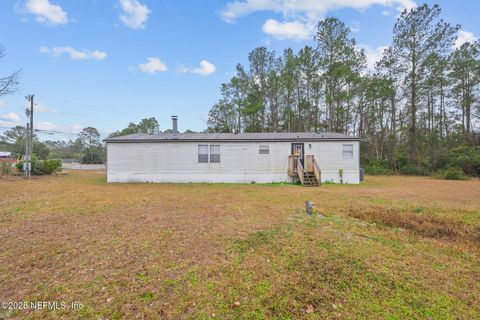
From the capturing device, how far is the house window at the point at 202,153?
13148 millimetres

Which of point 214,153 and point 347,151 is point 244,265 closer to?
point 214,153

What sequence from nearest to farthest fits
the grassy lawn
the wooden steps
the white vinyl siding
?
the grassy lawn → the wooden steps → the white vinyl siding

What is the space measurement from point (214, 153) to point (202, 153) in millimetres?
768

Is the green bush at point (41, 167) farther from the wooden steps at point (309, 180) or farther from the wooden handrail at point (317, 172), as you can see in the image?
the wooden handrail at point (317, 172)

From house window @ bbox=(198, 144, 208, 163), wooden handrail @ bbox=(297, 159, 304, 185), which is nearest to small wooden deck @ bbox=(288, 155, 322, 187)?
wooden handrail @ bbox=(297, 159, 304, 185)

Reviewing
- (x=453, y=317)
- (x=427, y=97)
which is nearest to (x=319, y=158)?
(x=453, y=317)

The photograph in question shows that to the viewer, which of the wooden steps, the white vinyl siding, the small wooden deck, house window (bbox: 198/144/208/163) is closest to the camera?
the wooden steps

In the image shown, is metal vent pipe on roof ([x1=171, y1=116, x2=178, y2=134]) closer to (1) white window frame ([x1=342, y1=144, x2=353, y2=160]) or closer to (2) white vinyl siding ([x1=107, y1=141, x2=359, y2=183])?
(2) white vinyl siding ([x1=107, y1=141, x2=359, y2=183])

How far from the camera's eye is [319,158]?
12953 millimetres

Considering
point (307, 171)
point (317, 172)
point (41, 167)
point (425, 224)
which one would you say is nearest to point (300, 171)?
point (307, 171)

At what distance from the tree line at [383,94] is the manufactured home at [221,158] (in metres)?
10.7

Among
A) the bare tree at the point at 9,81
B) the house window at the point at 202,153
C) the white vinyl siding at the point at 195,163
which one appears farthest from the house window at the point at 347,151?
the bare tree at the point at 9,81

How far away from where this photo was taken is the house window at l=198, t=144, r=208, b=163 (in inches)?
518

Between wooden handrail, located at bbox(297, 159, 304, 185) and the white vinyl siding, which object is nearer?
wooden handrail, located at bbox(297, 159, 304, 185)
